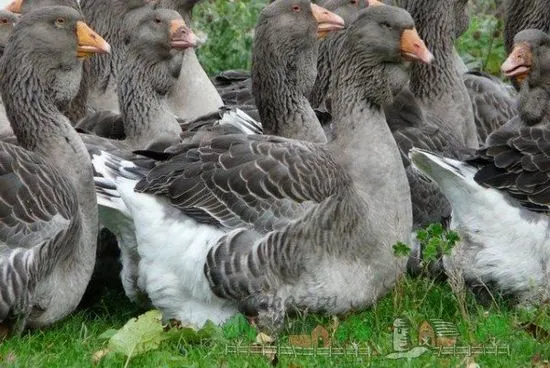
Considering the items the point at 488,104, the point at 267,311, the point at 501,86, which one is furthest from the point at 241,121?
the point at 501,86

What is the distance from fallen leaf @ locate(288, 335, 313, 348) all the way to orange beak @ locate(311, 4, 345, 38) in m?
2.98

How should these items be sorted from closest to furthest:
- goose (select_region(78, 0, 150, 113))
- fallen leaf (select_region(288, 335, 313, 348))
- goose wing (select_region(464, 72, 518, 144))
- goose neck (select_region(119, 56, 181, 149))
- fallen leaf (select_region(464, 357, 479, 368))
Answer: fallen leaf (select_region(464, 357, 479, 368))
fallen leaf (select_region(288, 335, 313, 348))
goose neck (select_region(119, 56, 181, 149))
goose (select_region(78, 0, 150, 113))
goose wing (select_region(464, 72, 518, 144))

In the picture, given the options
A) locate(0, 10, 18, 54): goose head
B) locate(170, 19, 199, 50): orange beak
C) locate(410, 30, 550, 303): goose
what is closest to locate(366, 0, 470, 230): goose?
locate(410, 30, 550, 303): goose

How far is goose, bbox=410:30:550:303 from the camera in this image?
9.55 metres

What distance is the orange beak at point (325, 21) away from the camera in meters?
10.8

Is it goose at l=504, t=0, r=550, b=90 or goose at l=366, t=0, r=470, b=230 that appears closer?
goose at l=366, t=0, r=470, b=230

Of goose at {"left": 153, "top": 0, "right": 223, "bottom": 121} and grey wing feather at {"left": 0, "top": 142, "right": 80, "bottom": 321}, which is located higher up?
grey wing feather at {"left": 0, "top": 142, "right": 80, "bottom": 321}

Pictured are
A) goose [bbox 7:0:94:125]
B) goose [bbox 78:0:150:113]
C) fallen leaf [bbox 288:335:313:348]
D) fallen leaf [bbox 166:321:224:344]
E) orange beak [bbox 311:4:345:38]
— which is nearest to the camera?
fallen leaf [bbox 288:335:313:348]

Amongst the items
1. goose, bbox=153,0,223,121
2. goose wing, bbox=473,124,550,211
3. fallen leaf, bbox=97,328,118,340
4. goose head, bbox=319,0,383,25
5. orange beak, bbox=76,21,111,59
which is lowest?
goose, bbox=153,0,223,121

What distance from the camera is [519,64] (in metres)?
10.5

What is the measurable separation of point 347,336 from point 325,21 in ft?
9.55

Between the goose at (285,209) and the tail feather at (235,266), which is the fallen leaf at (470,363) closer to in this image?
the goose at (285,209)

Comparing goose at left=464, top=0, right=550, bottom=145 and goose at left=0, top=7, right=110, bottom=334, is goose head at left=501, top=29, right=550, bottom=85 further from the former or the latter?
goose at left=0, top=7, right=110, bottom=334

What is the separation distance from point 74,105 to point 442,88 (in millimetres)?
3195
